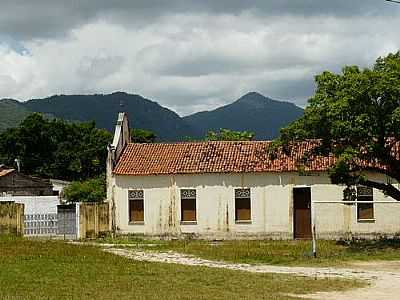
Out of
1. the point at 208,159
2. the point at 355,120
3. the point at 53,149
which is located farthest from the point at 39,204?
the point at 53,149

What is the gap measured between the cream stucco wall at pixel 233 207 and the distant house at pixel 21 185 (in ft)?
73.4


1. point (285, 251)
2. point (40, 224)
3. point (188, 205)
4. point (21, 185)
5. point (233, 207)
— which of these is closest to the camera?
point (285, 251)

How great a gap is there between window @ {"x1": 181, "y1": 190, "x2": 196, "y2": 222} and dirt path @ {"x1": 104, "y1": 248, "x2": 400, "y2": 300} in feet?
26.0

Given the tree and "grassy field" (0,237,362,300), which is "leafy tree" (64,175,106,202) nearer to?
the tree

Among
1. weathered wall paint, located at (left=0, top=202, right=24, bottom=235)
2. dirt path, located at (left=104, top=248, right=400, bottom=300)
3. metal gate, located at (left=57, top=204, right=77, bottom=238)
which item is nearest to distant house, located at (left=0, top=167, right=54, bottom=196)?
metal gate, located at (left=57, top=204, right=77, bottom=238)

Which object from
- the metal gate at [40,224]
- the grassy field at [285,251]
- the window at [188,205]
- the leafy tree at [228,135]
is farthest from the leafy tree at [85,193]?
the grassy field at [285,251]

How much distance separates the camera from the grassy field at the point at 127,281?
15930mm

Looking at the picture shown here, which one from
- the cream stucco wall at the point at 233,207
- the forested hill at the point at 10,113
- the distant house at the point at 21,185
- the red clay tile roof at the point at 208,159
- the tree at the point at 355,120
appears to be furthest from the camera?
the forested hill at the point at 10,113

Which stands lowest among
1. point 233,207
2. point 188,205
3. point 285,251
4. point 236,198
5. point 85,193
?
point 285,251

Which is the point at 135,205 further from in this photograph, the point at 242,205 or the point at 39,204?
the point at 39,204

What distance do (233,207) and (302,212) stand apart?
3.28 metres

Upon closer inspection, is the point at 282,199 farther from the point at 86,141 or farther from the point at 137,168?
the point at 86,141

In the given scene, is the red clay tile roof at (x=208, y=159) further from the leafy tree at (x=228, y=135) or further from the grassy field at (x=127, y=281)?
the leafy tree at (x=228, y=135)

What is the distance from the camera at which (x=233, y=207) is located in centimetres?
3628
